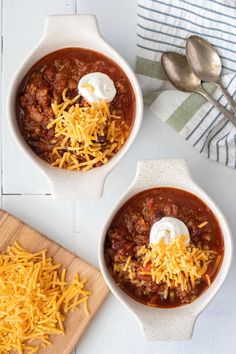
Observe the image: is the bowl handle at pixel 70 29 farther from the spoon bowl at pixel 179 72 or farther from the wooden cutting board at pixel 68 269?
the wooden cutting board at pixel 68 269

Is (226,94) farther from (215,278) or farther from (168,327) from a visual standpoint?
(168,327)

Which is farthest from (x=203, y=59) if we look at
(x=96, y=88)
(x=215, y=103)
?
(x=96, y=88)

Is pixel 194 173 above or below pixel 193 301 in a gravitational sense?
above

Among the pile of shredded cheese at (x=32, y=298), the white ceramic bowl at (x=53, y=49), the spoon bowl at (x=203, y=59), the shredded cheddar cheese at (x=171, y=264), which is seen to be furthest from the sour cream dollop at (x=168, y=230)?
the spoon bowl at (x=203, y=59)

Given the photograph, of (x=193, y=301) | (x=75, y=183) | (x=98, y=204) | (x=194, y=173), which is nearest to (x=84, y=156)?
(x=75, y=183)

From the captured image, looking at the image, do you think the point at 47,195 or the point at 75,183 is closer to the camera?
the point at 75,183

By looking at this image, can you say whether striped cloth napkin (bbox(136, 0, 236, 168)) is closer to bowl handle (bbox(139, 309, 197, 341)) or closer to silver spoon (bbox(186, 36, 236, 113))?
silver spoon (bbox(186, 36, 236, 113))

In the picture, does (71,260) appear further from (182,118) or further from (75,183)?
(182,118)
